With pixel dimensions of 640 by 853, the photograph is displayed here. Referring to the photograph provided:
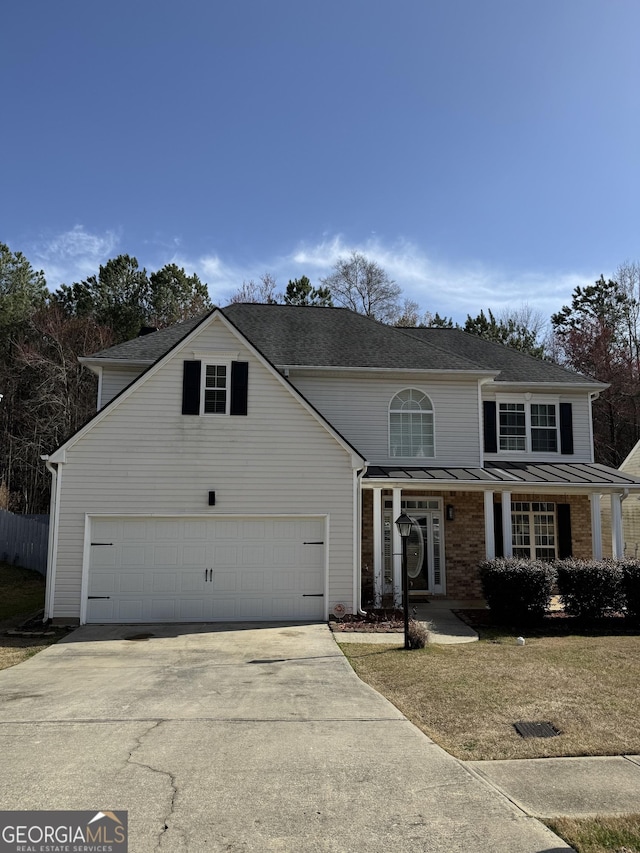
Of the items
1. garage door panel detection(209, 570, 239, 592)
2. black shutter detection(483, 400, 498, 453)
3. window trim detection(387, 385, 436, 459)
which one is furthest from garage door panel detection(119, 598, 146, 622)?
black shutter detection(483, 400, 498, 453)

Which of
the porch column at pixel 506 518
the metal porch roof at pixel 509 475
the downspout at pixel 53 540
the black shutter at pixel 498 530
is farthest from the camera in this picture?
the black shutter at pixel 498 530

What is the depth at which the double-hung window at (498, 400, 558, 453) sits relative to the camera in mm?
17203

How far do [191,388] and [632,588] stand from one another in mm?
10213

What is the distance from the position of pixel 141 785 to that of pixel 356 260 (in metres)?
36.5

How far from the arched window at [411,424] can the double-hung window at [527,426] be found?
243cm

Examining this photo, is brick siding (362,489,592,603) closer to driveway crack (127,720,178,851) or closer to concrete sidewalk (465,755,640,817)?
driveway crack (127,720,178,851)

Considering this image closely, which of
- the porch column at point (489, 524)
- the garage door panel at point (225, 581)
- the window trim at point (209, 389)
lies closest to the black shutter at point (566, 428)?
the porch column at point (489, 524)

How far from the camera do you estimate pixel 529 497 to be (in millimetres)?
16453

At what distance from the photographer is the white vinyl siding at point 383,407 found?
1603 centimetres

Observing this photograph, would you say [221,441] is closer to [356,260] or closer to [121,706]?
[121,706]

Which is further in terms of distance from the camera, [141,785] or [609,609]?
[609,609]

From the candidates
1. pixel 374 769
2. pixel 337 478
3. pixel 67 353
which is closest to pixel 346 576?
pixel 337 478

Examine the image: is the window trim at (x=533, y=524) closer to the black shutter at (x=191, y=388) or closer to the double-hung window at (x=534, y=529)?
the double-hung window at (x=534, y=529)

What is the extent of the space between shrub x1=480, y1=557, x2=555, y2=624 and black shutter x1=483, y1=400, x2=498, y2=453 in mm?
5120
